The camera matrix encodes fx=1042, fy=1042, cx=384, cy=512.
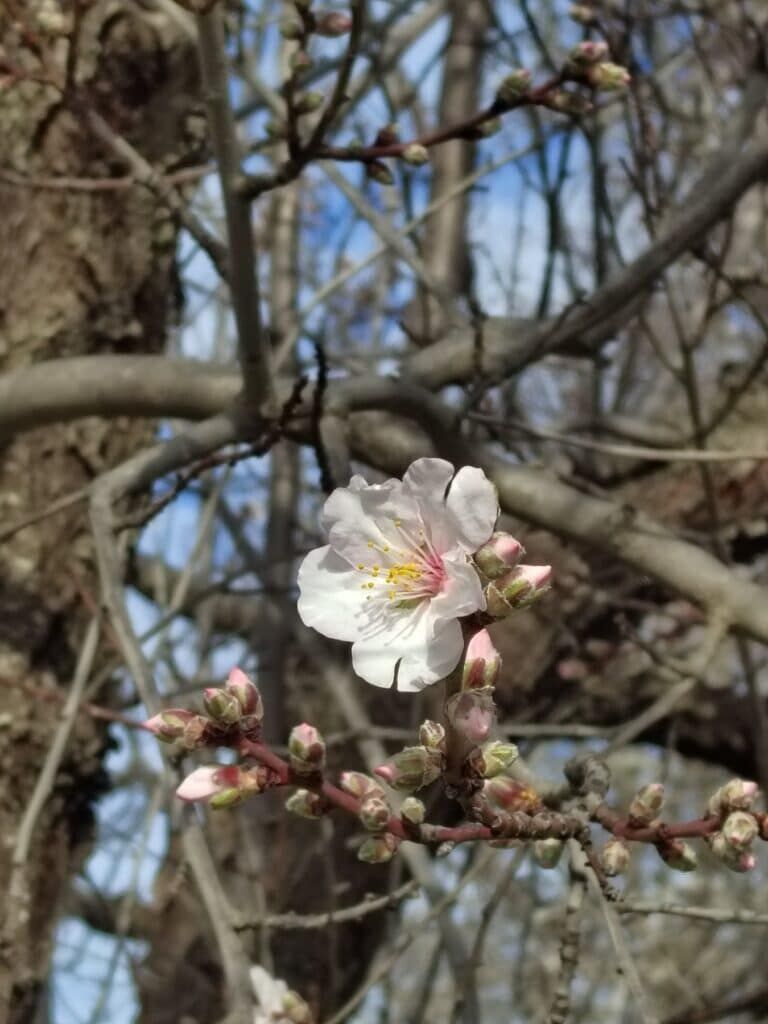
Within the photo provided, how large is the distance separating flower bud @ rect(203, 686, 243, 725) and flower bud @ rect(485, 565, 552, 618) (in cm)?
28

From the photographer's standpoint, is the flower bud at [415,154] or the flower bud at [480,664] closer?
the flower bud at [480,664]

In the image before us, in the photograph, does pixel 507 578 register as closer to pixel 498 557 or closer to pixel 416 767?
pixel 498 557

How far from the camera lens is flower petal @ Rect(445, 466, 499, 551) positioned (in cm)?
106

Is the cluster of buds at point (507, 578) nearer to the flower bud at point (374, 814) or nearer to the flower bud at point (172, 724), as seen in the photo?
the flower bud at point (374, 814)

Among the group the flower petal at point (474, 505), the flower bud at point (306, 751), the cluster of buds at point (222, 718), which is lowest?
the flower bud at point (306, 751)

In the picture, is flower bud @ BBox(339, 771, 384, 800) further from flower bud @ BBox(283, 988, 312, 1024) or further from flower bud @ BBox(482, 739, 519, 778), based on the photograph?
flower bud @ BBox(283, 988, 312, 1024)

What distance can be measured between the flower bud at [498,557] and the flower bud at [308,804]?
1.04 ft

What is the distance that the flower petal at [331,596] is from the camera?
3.89 ft

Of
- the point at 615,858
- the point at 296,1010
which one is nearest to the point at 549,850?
Answer: the point at 615,858

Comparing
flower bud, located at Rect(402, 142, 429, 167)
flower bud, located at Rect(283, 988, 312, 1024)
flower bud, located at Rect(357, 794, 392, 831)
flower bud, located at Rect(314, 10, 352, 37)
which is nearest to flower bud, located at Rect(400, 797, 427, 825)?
flower bud, located at Rect(357, 794, 392, 831)

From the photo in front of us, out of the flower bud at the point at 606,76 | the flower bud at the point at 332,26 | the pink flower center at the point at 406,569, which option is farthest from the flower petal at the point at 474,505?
the flower bud at the point at 332,26

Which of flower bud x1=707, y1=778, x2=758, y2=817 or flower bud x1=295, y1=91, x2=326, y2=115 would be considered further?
flower bud x1=295, y1=91, x2=326, y2=115

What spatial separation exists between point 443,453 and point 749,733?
226cm

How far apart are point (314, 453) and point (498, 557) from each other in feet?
2.78
